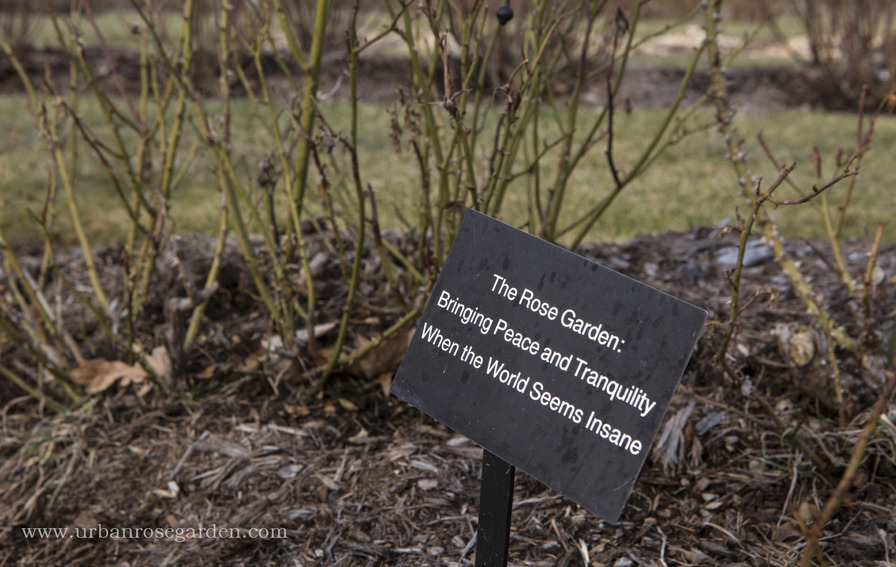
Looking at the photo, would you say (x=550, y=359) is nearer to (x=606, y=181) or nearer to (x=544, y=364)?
(x=544, y=364)

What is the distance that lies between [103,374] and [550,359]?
5.36ft

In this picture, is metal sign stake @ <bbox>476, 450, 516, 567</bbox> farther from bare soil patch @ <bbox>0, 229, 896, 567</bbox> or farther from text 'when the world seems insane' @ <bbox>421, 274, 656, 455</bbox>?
bare soil patch @ <bbox>0, 229, 896, 567</bbox>

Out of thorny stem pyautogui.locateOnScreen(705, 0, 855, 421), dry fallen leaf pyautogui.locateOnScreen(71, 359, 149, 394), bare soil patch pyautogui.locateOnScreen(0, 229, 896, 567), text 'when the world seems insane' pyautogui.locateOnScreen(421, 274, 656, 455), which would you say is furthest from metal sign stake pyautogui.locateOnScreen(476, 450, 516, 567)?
dry fallen leaf pyautogui.locateOnScreen(71, 359, 149, 394)

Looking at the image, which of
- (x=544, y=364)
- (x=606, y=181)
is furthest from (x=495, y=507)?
(x=606, y=181)

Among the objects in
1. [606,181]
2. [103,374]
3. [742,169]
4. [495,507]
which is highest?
[742,169]

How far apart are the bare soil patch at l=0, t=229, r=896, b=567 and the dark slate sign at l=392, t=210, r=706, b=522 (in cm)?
42

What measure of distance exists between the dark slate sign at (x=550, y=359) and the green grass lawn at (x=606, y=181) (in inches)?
67.1

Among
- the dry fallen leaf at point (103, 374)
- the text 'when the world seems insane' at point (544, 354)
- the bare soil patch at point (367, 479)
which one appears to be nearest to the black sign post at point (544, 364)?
the text 'when the world seems insane' at point (544, 354)

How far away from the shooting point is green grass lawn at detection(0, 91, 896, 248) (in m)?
3.86

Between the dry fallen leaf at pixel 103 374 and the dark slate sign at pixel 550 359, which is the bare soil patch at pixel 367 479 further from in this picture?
the dark slate sign at pixel 550 359

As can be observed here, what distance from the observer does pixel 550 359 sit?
137cm

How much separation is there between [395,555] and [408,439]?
43 cm

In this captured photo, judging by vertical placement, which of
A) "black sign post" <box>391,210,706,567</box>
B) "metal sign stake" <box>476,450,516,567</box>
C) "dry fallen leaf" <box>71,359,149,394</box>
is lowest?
"dry fallen leaf" <box>71,359,149,394</box>

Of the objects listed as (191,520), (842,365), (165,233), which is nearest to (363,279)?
(165,233)
